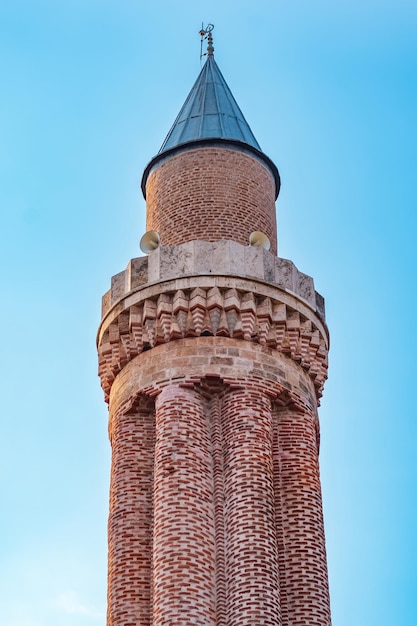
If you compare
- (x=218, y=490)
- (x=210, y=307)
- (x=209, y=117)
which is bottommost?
(x=218, y=490)

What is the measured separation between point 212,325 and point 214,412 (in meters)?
1.60

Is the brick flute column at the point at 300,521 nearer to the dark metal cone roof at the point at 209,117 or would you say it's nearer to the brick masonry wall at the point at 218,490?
the brick masonry wall at the point at 218,490

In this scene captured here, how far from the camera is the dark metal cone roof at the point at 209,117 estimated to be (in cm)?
2731

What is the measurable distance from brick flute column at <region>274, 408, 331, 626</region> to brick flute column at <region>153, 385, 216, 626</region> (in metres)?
1.32

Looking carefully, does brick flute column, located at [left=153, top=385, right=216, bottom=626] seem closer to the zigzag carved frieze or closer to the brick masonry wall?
the brick masonry wall

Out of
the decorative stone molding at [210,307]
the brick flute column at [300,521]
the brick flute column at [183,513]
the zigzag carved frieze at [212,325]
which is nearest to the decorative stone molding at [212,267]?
the decorative stone molding at [210,307]

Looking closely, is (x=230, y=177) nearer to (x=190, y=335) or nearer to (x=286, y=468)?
(x=190, y=335)

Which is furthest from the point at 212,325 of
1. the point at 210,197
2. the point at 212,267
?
the point at 210,197

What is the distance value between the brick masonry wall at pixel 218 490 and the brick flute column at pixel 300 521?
20 millimetres

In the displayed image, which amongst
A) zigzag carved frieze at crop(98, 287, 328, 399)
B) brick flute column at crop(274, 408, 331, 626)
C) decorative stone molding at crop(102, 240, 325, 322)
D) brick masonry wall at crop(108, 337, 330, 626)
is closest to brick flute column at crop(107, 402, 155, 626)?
brick masonry wall at crop(108, 337, 330, 626)

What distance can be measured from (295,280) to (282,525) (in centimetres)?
488

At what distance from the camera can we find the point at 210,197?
2583 centimetres

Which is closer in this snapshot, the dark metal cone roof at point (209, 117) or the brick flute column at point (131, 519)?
the brick flute column at point (131, 519)

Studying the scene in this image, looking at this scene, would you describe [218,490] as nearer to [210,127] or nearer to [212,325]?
[212,325]
